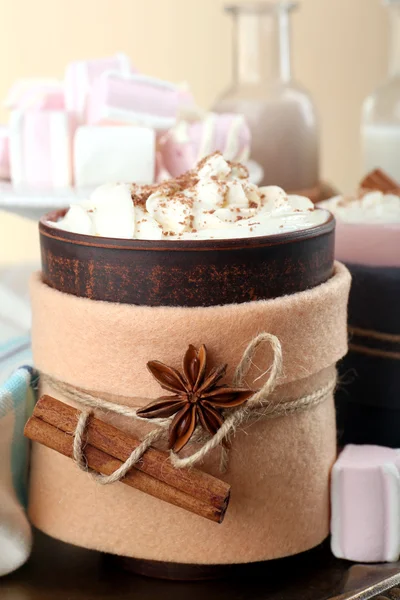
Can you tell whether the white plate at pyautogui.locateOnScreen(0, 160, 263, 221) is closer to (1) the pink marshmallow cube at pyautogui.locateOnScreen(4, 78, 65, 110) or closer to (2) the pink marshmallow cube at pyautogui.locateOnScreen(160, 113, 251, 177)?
(2) the pink marshmallow cube at pyautogui.locateOnScreen(160, 113, 251, 177)

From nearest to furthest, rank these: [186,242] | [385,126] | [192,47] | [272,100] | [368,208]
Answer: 1. [186,242]
2. [368,208]
3. [272,100]
4. [385,126]
5. [192,47]

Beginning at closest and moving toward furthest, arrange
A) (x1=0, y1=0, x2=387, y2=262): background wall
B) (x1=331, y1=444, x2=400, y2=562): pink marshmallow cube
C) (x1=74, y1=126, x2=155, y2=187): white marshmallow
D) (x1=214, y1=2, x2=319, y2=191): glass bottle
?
1. (x1=331, y1=444, x2=400, y2=562): pink marshmallow cube
2. (x1=74, y1=126, x2=155, y2=187): white marshmallow
3. (x1=214, y1=2, x2=319, y2=191): glass bottle
4. (x1=0, y1=0, x2=387, y2=262): background wall

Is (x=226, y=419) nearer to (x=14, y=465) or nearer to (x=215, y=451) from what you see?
(x=215, y=451)

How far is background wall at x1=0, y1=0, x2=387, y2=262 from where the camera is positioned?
1.83 m

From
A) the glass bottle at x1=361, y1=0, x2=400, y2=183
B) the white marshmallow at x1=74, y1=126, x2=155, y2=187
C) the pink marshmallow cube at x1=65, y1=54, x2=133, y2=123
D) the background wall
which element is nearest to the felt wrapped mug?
the white marshmallow at x1=74, y1=126, x2=155, y2=187

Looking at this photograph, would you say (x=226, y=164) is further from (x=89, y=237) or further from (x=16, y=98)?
(x=16, y=98)

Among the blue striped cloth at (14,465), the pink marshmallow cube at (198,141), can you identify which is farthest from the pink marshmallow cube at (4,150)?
the blue striped cloth at (14,465)

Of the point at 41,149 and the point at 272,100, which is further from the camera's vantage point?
the point at 272,100

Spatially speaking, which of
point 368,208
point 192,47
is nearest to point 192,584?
point 368,208

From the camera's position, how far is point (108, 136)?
3.20 ft

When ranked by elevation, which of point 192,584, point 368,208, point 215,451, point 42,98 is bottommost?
point 192,584

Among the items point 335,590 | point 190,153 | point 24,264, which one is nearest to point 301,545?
point 335,590

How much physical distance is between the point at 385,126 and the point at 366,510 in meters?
0.85

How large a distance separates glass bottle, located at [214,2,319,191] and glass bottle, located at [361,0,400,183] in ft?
0.39
